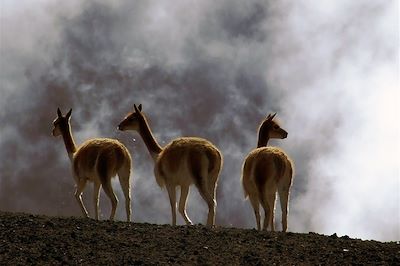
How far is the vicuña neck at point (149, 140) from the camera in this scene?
68.8 ft

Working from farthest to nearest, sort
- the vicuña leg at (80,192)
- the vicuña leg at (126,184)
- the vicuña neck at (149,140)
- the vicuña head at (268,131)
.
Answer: the vicuña head at (268,131) → the vicuña neck at (149,140) → the vicuña leg at (80,192) → the vicuña leg at (126,184)

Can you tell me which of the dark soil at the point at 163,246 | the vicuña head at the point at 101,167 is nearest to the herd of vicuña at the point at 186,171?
the vicuña head at the point at 101,167

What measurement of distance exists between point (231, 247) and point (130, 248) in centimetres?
169

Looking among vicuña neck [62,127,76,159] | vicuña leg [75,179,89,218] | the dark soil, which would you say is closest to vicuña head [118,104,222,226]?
vicuña leg [75,179,89,218]

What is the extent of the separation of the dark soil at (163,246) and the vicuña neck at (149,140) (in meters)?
5.20

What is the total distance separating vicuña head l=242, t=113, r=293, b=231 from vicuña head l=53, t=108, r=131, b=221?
3098mm

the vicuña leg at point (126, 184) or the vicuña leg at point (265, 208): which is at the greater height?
the vicuña leg at point (126, 184)

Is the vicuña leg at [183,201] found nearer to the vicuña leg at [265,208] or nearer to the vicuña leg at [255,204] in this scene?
the vicuña leg at [255,204]


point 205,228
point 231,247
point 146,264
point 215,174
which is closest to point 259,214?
point 215,174

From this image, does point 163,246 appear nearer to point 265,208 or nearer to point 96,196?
point 265,208

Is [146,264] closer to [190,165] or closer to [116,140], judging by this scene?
[190,165]

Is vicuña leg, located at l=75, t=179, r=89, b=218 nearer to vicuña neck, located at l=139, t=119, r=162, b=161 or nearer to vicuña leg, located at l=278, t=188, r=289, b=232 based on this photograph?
vicuña neck, located at l=139, t=119, r=162, b=161

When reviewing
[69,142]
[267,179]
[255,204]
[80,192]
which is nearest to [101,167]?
[80,192]

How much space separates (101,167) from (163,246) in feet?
18.2
